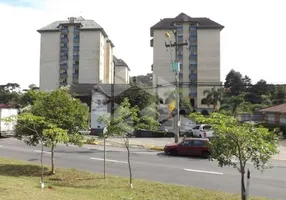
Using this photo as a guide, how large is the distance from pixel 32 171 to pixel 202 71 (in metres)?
72.3

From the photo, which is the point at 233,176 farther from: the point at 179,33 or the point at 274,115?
the point at 179,33

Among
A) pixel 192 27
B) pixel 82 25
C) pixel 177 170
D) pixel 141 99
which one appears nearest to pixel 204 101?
pixel 192 27

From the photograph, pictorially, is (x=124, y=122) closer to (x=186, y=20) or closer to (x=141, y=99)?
(x=141, y=99)

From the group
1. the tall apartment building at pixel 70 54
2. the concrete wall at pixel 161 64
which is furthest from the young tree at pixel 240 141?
the tall apartment building at pixel 70 54

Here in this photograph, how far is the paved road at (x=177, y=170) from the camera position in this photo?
43.7ft

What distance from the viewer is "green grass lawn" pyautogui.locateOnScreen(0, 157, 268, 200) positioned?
934 cm

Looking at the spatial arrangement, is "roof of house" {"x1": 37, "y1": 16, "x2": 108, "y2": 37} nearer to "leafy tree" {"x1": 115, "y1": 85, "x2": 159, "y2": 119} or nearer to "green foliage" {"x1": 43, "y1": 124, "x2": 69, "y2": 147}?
"leafy tree" {"x1": 115, "y1": 85, "x2": 159, "y2": 119}

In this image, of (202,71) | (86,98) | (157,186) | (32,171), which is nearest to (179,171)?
(157,186)

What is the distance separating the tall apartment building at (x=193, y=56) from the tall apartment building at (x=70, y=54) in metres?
17.3

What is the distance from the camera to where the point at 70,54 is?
298 ft

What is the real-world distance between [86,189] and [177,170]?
672 centimetres

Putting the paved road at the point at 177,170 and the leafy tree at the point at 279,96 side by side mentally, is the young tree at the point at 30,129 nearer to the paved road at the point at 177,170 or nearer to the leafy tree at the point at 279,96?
the paved road at the point at 177,170

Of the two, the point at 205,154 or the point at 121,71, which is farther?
the point at 121,71

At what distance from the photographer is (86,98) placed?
5525cm
